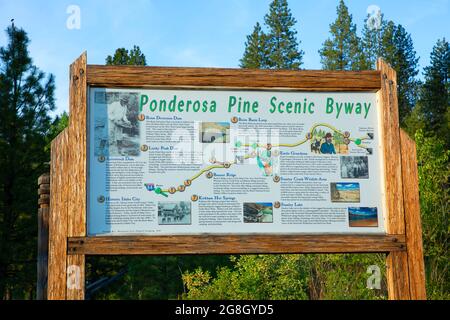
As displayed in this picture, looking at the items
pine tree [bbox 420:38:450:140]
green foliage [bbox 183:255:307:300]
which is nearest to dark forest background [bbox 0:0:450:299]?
green foliage [bbox 183:255:307:300]

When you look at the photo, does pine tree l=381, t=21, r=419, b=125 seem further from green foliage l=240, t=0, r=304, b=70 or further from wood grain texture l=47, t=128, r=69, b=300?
wood grain texture l=47, t=128, r=69, b=300

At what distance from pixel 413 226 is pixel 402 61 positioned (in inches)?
1494

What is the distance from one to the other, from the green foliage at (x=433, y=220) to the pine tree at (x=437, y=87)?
18884 mm

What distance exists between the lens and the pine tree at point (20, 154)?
844 inches

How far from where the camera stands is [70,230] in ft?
20.6

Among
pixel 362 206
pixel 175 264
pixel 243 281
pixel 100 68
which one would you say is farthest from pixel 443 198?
pixel 100 68

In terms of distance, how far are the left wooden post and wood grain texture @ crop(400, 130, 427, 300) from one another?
3.54m

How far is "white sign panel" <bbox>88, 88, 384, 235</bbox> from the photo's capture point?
6391 millimetres

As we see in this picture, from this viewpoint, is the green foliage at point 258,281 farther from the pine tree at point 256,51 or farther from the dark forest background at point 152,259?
the pine tree at point 256,51

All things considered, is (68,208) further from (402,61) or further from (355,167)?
(402,61)

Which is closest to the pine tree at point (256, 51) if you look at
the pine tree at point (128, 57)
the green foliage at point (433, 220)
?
the pine tree at point (128, 57)

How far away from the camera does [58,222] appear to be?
630 cm

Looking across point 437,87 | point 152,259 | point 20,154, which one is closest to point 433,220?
point 152,259
